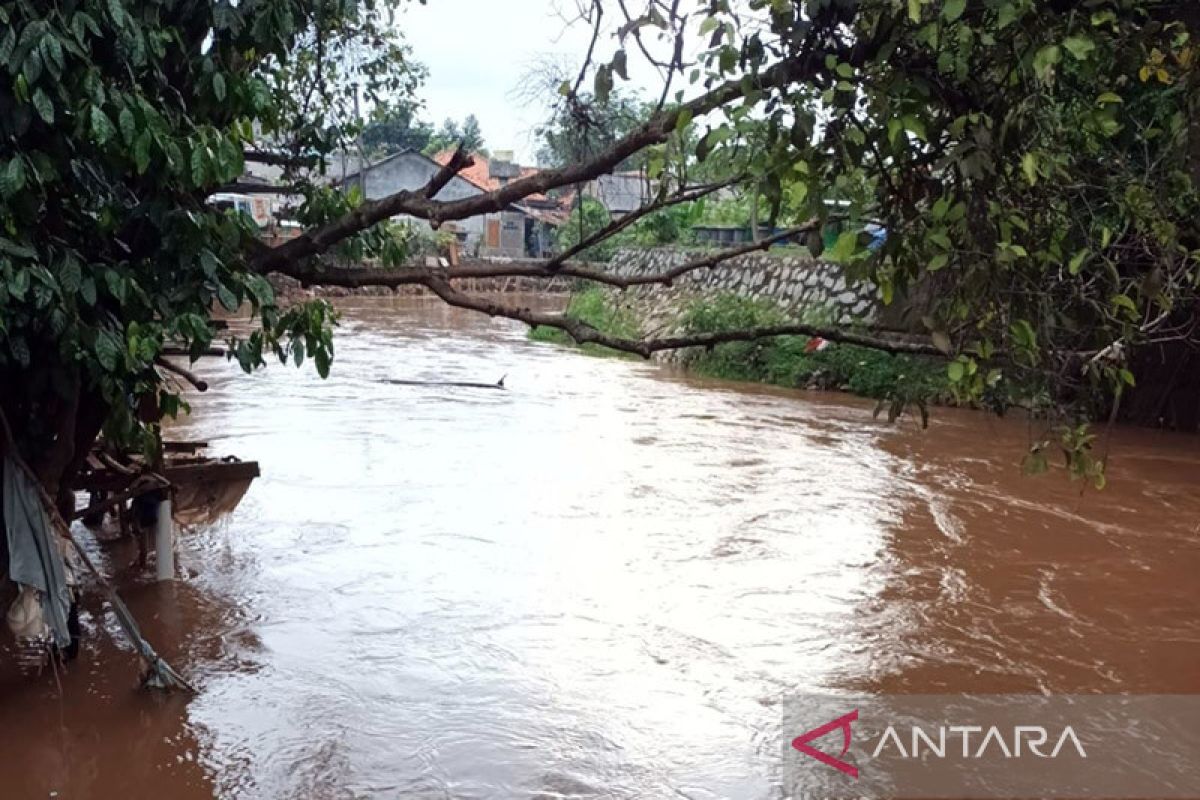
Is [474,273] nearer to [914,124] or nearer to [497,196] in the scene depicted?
[497,196]

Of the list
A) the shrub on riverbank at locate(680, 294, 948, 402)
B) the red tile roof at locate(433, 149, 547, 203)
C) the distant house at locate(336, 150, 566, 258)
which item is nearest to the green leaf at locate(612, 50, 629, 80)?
the shrub on riverbank at locate(680, 294, 948, 402)

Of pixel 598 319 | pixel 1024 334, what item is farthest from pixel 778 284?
pixel 1024 334

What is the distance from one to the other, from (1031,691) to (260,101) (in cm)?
504

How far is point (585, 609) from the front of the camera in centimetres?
719

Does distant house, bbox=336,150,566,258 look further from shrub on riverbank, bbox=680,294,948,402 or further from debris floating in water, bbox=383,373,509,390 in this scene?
debris floating in water, bbox=383,373,509,390

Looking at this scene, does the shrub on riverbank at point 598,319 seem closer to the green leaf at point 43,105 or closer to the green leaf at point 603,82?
the green leaf at point 43,105

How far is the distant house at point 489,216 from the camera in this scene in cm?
4178

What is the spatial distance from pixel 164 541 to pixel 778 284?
15.2 meters

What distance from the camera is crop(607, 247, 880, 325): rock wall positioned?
18516 mm

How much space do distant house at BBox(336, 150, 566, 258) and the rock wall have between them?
55.1ft

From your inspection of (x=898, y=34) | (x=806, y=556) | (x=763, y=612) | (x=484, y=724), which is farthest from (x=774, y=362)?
(x=898, y=34)

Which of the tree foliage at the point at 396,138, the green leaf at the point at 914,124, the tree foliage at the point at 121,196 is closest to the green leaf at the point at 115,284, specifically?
the tree foliage at the point at 121,196

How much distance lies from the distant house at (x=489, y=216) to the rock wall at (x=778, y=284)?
55.1 ft

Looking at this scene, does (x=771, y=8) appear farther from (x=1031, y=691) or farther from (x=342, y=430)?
(x=342, y=430)
